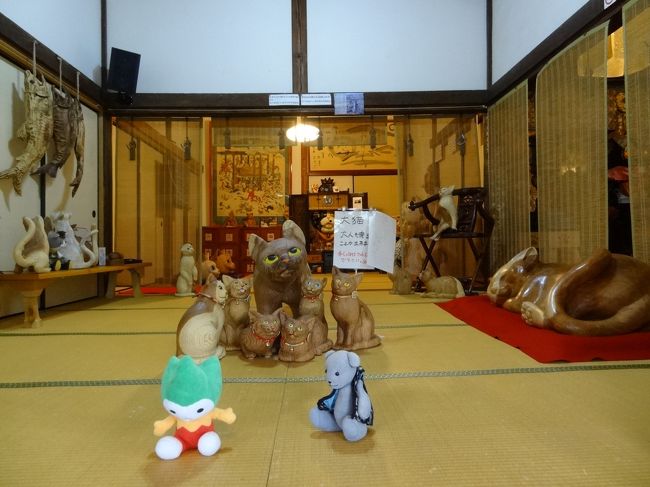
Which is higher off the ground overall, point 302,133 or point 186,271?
point 302,133

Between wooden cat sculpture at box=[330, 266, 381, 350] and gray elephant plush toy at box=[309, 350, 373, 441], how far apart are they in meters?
0.85

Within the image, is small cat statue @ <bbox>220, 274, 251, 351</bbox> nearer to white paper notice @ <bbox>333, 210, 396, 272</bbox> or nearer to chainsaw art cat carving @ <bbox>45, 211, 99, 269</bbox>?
white paper notice @ <bbox>333, 210, 396, 272</bbox>

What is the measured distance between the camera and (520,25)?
3994mm

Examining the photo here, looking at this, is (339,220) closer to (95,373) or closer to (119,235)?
(95,373)

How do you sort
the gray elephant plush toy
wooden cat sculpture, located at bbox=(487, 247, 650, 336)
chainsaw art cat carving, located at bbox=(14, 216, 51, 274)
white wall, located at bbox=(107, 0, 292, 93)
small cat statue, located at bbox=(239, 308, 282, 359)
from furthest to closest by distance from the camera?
white wall, located at bbox=(107, 0, 292, 93)
chainsaw art cat carving, located at bbox=(14, 216, 51, 274)
wooden cat sculpture, located at bbox=(487, 247, 650, 336)
small cat statue, located at bbox=(239, 308, 282, 359)
the gray elephant plush toy

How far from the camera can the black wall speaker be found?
13.9 feet

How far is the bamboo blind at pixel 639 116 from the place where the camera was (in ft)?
7.81

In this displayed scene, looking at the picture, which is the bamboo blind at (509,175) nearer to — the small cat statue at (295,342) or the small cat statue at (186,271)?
the small cat statue at (295,342)

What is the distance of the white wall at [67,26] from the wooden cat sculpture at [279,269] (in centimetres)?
284

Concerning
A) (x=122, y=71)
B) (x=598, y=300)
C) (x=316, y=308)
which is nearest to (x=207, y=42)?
(x=122, y=71)

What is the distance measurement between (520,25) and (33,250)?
191 inches

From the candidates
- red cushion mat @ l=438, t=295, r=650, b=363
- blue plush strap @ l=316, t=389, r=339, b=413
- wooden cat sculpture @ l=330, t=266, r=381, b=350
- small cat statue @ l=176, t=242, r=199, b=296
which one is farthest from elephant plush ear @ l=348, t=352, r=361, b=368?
small cat statue @ l=176, t=242, r=199, b=296

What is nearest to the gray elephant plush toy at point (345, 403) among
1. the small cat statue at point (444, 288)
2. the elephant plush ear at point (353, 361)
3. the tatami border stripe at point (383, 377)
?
the elephant plush ear at point (353, 361)

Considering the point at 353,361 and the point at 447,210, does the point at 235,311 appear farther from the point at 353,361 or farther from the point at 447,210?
the point at 447,210
